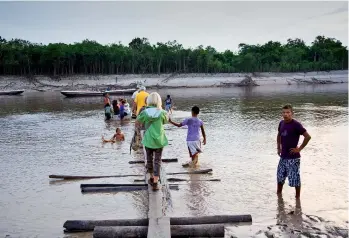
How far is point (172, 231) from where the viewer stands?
559 cm

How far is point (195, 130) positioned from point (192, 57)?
255 feet

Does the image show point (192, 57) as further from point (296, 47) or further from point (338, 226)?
point (338, 226)

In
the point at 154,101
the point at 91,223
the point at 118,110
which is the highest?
the point at 154,101

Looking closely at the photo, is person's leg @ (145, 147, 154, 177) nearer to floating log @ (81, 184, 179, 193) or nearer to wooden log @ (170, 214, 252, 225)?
floating log @ (81, 184, 179, 193)

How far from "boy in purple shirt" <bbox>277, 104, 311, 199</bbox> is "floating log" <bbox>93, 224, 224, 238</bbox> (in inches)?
84.3

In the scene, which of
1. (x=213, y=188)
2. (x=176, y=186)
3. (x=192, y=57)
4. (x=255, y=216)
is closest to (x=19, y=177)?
(x=176, y=186)

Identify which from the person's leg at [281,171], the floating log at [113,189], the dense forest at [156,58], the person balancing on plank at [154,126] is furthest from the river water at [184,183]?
the dense forest at [156,58]

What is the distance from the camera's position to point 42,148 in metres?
13.4

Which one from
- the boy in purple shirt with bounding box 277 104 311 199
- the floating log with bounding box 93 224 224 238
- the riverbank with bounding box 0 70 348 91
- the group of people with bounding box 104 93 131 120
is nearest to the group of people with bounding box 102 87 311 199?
the boy in purple shirt with bounding box 277 104 311 199

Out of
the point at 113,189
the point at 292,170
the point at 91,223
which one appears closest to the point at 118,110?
the point at 113,189

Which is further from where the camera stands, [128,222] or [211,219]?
[211,219]

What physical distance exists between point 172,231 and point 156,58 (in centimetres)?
8009

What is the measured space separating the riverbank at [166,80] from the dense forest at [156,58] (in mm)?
4445

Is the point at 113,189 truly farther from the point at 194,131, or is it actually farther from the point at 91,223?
the point at 194,131
